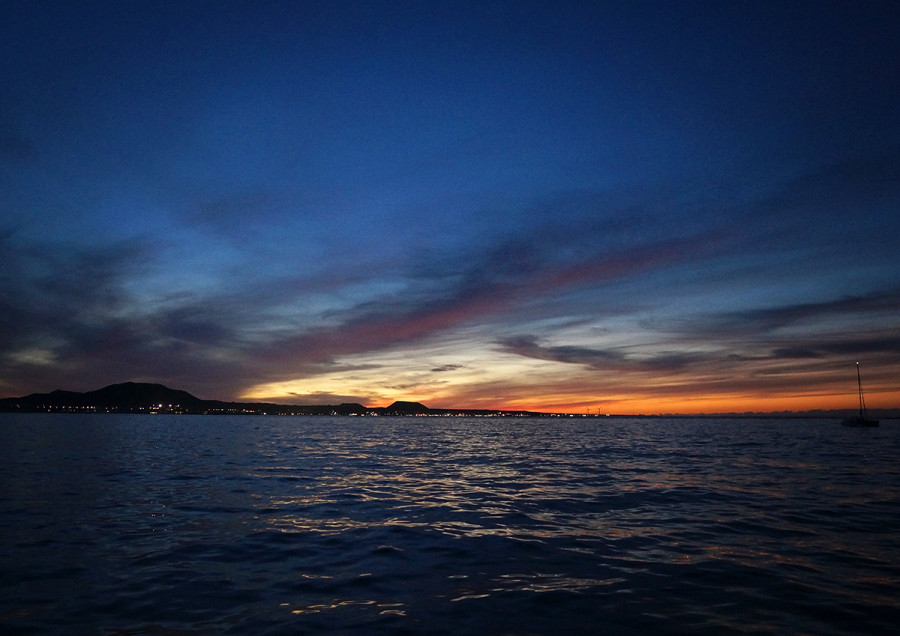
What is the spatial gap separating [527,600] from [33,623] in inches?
391

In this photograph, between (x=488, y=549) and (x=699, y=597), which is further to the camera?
(x=488, y=549)

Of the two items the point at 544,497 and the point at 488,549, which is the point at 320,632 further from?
the point at 544,497

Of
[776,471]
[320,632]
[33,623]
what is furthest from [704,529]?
[776,471]

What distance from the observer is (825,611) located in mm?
10273

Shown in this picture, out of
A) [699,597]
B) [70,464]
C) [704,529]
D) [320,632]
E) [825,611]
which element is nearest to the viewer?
[320,632]

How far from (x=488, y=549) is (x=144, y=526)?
41.0 ft

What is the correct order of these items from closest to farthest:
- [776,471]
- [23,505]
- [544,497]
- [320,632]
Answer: [320,632] → [23,505] → [544,497] → [776,471]

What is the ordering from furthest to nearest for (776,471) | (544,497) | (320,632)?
(776,471) → (544,497) → (320,632)

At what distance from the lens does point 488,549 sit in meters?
15.0

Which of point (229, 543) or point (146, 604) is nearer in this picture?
point (146, 604)

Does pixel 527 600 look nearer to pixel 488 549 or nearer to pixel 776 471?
pixel 488 549

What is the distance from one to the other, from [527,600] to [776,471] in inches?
1275

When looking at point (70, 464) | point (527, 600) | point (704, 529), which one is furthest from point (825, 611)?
point (70, 464)

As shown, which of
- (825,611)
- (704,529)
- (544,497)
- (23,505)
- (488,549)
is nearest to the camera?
(825,611)
